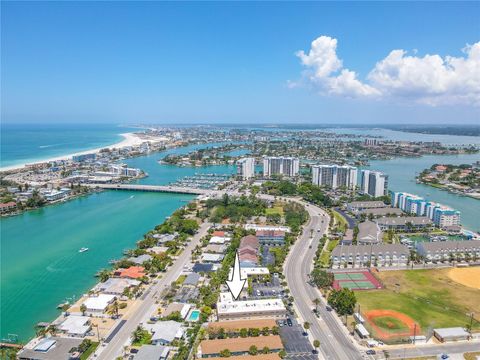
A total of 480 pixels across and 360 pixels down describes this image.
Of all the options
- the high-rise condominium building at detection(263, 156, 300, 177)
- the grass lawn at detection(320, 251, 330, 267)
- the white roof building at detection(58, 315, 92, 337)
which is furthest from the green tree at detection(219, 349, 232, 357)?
the high-rise condominium building at detection(263, 156, 300, 177)

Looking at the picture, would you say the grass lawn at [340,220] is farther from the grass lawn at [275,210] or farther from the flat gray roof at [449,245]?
the flat gray roof at [449,245]

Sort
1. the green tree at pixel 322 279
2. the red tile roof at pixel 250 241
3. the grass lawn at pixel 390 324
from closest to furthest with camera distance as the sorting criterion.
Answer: the grass lawn at pixel 390 324 → the green tree at pixel 322 279 → the red tile roof at pixel 250 241

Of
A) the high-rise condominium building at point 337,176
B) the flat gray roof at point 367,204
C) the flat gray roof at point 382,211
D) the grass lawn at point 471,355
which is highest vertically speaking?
the high-rise condominium building at point 337,176

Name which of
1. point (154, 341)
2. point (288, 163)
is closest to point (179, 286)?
point (154, 341)

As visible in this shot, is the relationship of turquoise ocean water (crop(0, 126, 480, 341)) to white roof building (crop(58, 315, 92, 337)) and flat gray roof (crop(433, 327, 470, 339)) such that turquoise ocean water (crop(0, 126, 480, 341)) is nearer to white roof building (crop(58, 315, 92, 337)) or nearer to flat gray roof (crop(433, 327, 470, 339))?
white roof building (crop(58, 315, 92, 337))

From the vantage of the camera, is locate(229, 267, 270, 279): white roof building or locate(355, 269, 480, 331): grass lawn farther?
locate(229, 267, 270, 279): white roof building

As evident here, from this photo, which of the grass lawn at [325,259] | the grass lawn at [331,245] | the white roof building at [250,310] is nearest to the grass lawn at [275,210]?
the grass lawn at [331,245]

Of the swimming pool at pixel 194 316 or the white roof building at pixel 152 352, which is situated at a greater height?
the white roof building at pixel 152 352
